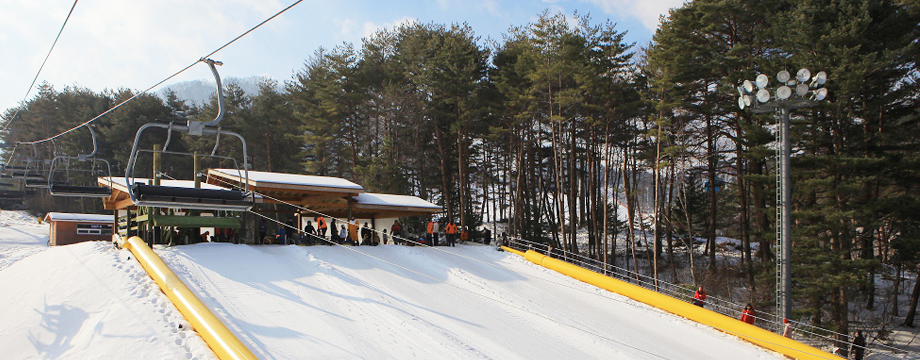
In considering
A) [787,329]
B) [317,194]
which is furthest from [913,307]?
[317,194]

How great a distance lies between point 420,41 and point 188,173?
21.2m

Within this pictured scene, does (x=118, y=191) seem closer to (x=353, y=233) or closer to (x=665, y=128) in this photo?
(x=353, y=233)

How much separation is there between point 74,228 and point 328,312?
24.4 metres

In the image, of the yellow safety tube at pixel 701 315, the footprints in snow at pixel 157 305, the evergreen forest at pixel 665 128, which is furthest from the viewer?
the evergreen forest at pixel 665 128

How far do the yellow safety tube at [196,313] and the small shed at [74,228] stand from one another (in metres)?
18.6

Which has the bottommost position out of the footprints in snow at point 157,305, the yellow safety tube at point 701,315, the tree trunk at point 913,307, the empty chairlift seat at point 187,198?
the tree trunk at point 913,307

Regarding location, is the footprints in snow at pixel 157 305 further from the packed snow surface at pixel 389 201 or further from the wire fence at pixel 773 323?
the wire fence at pixel 773 323

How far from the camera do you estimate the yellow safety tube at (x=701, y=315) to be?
10.9 metres

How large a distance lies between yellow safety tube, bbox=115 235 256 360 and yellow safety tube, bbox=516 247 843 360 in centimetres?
1027

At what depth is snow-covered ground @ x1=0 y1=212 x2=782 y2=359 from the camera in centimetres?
879

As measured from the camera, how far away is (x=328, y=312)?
35.5ft

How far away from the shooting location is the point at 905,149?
57.8ft

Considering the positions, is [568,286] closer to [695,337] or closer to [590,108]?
[695,337]

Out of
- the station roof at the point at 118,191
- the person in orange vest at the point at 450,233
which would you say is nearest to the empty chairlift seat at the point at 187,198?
the station roof at the point at 118,191
